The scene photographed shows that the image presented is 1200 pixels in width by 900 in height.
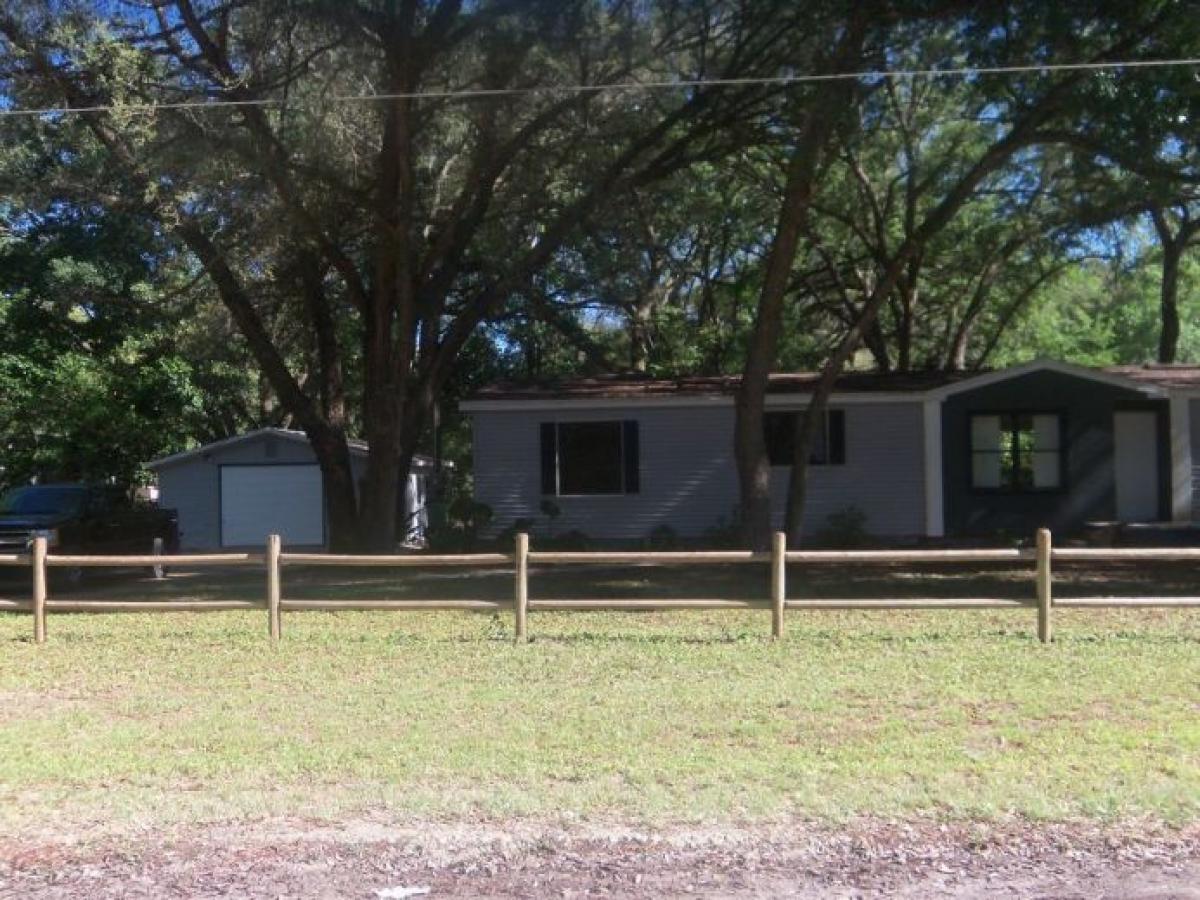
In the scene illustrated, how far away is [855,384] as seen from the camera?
2220 centimetres

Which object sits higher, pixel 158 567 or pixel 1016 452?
pixel 1016 452

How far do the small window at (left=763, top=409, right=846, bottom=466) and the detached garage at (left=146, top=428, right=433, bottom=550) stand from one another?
925 cm

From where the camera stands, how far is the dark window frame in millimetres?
21500

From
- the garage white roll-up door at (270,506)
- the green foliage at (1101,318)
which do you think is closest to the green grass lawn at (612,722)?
the garage white roll-up door at (270,506)

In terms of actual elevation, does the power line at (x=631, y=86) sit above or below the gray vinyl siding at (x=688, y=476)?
above

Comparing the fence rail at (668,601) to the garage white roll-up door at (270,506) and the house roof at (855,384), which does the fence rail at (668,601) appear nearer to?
the house roof at (855,384)

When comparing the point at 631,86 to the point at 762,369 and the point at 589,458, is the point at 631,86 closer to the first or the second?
the point at 762,369

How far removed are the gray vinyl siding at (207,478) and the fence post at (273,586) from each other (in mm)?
15672

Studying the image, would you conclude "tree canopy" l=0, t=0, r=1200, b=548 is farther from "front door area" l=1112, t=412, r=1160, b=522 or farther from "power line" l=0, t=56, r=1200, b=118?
"front door area" l=1112, t=412, r=1160, b=522

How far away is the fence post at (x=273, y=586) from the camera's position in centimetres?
1157

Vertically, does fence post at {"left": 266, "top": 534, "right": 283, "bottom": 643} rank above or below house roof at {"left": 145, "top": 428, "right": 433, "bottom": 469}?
below

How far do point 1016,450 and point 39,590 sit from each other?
16126 mm

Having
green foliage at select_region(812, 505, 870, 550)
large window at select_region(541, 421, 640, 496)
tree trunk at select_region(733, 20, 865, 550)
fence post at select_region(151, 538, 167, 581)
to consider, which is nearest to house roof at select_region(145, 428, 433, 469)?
large window at select_region(541, 421, 640, 496)

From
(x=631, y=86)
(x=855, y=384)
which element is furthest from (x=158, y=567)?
(x=855, y=384)
